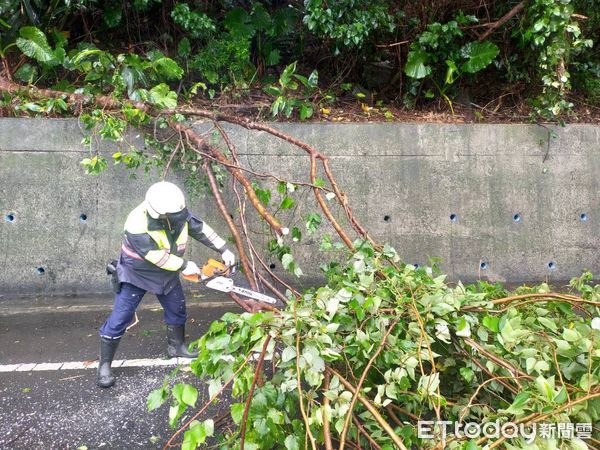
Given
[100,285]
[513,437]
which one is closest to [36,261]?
[100,285]

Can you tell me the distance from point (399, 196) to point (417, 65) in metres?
1.70

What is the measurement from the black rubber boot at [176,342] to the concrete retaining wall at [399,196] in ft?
4.91

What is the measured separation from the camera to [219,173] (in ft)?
14.3

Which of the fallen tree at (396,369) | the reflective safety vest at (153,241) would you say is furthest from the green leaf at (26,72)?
the fallen tree at (396,369)

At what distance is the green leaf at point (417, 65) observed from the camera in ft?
18.4

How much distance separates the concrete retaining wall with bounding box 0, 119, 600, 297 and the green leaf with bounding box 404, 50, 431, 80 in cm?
69

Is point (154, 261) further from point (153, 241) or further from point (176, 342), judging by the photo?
point (176, 342)

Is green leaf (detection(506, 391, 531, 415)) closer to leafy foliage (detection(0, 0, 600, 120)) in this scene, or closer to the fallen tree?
the fallen tree

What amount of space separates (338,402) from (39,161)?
4716 mm

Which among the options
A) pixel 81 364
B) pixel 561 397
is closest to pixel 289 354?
pixel 561 397

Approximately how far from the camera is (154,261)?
3.29 metres

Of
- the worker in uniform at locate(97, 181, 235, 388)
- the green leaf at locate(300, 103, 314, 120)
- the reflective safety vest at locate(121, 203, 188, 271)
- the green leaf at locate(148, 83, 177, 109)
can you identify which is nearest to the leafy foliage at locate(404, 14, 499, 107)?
the green leaf at locate(300, 103, 314, 120)

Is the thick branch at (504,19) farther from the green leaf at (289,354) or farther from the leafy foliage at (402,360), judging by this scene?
the green leaf at (289,354)

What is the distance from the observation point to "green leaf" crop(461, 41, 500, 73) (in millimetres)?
5504
